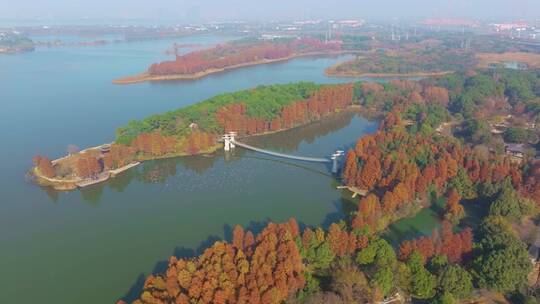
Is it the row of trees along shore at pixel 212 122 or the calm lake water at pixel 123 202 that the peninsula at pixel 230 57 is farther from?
the row of trees along shore at pixel 212 122

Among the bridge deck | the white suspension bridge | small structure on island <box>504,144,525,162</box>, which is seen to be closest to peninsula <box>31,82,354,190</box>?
the white suspension bridge

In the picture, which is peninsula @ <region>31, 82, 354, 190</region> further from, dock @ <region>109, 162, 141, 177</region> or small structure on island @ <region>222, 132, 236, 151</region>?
small structure on island @ <region>222, 132, 236, 151</region>

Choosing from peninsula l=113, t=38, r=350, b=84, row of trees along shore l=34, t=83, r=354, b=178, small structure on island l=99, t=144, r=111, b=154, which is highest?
A: peninsula l=113, t=38, r=350, b=84

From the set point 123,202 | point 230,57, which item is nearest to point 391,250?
point 123,202

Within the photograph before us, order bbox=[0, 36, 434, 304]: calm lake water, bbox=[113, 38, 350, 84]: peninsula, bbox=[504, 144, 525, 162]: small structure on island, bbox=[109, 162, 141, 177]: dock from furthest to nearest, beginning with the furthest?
bbox=[113, 38, 350, 84]: peninsula < bbox=[504, 144, 525, 162]: small structure on island < bbox=[109, 162, 141, 177]: dock < bbox=[0, 36, 434, 304]: calm lake water

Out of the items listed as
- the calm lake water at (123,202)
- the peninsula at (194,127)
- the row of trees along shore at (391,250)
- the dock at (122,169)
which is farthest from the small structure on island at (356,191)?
the dock at (122,169)
